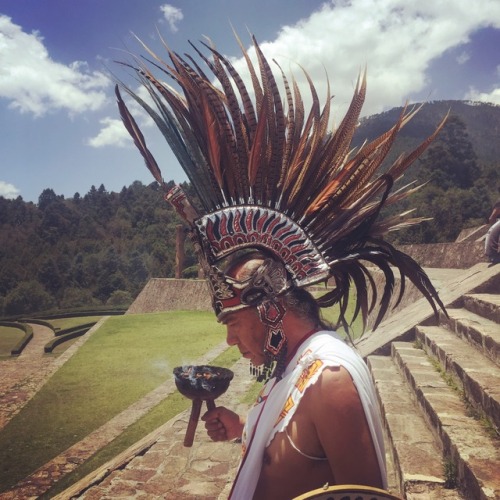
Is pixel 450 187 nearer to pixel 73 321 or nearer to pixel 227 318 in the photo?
pixel 73 321

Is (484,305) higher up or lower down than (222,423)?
lower down

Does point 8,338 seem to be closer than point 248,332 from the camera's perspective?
No

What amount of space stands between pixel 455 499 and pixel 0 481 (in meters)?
6.00

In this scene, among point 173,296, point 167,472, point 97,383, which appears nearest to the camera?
point 167,472

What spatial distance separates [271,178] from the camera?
2.01 metres

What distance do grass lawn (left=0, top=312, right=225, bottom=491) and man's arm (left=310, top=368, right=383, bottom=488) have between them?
19.9ft

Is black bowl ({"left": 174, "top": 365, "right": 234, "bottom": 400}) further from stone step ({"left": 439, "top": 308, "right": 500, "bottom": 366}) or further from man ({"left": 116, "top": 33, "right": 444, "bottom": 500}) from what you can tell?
stone step ({"left": 439, "top": 308, "right": 500, "bottom": 366})

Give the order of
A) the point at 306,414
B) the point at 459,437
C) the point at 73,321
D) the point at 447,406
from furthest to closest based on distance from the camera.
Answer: the point at 73,321 < the point at 447,406 < the point at 459,437 < the point at 306,414

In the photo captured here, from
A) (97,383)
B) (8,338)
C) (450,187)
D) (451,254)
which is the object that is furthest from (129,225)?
(97,383)

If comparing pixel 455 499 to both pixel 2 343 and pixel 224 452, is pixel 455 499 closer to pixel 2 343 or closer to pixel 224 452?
pixel 224 452

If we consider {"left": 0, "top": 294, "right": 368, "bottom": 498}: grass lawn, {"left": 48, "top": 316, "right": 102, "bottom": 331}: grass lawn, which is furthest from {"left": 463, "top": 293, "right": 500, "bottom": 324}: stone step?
{"left": 48, "top": 316, "right": 102, "bottom": 331}: grass lawn

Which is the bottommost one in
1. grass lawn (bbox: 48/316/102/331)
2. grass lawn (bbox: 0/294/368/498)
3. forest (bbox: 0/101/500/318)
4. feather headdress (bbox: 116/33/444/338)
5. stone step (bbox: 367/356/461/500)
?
grass lawn (bbox: 48/316/102/331)

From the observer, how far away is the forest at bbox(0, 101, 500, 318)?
113 feet

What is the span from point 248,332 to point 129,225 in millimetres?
90128
